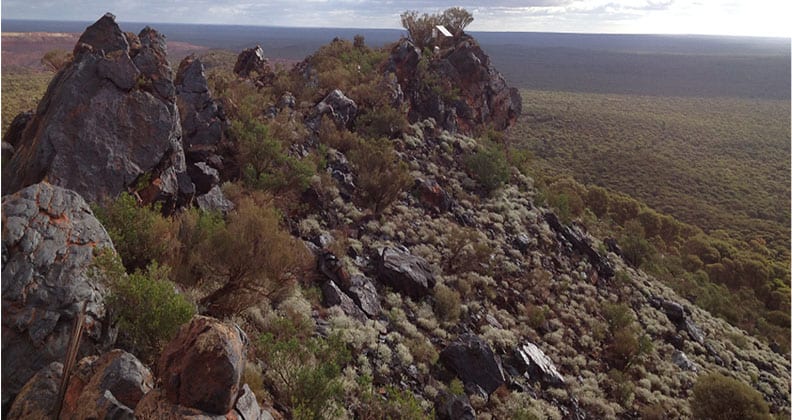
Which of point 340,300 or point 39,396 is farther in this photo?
point 340,300

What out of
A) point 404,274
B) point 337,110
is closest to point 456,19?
point 337,110

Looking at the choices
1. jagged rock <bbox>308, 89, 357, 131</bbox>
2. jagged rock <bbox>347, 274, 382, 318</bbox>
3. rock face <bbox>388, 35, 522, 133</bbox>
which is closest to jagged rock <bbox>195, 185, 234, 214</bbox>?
jagged rock <bbox>347, 274, 382, 318</bbox>

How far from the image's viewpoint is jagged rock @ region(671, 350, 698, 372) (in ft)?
53.4

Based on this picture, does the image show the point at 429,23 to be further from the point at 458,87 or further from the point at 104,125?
the point at 104,125

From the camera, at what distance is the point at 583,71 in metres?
195

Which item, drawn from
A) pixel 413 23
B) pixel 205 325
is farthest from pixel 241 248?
pixel 413 23

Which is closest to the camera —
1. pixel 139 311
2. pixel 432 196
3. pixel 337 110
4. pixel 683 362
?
pixel 139 311

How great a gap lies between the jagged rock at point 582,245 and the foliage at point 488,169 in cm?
303

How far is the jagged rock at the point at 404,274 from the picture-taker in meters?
14.2

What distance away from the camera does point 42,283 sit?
616 cm

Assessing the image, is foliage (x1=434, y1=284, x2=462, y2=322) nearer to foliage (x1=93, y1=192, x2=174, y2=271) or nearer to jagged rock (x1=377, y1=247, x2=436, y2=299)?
jagged rock (x1=377, y1=247, x2=436, y2=299)

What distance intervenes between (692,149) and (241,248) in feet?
279

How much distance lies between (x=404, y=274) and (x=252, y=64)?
17.1 m

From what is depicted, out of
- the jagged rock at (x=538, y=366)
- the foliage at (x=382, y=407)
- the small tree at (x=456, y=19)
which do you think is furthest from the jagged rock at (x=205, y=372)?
the small tree at (x=456, y=19)
